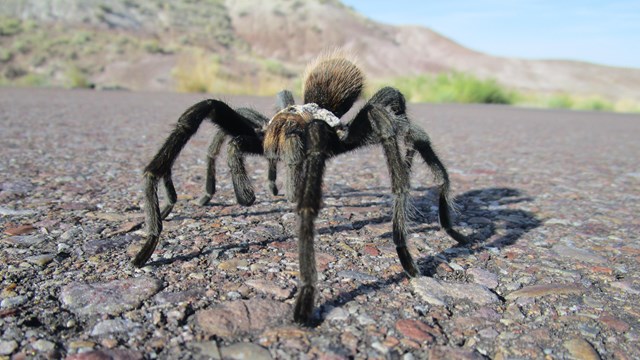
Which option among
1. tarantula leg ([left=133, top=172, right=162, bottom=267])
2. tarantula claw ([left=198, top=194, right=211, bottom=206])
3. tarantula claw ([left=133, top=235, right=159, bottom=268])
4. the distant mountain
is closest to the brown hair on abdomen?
tarantula claw ([left=198, top=194, right=211, bottom=206])

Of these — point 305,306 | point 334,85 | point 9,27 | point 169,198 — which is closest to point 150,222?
point 169,198

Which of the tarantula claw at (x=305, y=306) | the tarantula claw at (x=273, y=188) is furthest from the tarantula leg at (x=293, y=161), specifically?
the tarantula claw at (x=273, y=188)

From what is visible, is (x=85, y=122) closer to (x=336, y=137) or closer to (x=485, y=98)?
(x=336, y=137)

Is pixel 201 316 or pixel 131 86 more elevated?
pixel 201 316

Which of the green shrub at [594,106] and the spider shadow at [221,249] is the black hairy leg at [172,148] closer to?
the spider shadow at [221,249]

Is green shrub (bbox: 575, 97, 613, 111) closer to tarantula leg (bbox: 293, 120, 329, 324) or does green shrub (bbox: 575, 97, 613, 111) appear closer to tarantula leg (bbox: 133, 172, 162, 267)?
tarantula leg (bbox: 293, 120, 329, 324)

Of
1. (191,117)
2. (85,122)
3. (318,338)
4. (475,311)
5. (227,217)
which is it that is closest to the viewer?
(318,338)

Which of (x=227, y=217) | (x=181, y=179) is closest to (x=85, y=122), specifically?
(x=181, y=179)

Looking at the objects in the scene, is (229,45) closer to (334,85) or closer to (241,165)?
(334,85)
